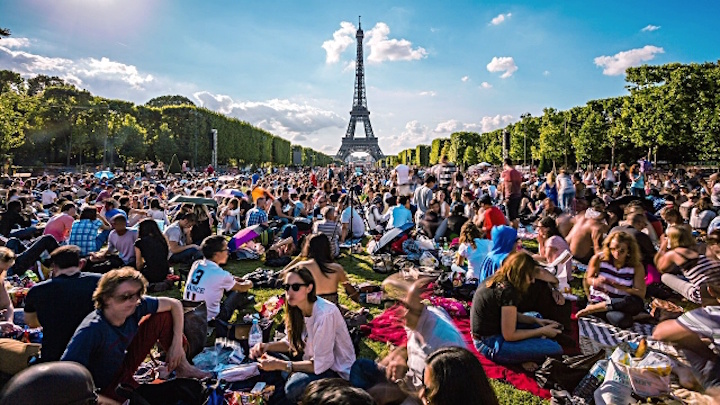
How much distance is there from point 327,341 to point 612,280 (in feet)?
11.8

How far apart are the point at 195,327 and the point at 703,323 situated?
4.38m

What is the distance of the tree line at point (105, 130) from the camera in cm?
4025

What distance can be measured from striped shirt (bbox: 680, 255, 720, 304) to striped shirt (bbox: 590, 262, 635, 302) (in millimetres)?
632

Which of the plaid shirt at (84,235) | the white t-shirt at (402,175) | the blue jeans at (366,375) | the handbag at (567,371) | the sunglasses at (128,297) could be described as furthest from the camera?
the white t-shirt at (402,175)

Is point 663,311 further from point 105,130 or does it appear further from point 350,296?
point 105,130

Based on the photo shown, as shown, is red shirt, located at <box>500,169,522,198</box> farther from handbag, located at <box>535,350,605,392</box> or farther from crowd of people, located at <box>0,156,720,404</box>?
handbag, located at <box>535,350,605,392</box>

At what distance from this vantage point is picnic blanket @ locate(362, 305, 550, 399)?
3.96m

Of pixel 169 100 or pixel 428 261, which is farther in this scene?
pixel 169 100

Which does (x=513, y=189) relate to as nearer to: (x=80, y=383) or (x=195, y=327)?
(x=195, y=327)

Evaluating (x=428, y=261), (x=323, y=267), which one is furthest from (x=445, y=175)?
(x=323, y=267)

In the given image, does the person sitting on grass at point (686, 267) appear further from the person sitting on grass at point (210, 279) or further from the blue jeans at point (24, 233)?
the blue jeans at point (24, 233)

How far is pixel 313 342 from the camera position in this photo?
334 cm

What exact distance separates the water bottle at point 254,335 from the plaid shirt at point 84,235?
4.50 metres

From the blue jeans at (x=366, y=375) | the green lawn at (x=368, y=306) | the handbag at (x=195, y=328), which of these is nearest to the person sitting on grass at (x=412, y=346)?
the blue jeans at (x=366, y=375)
